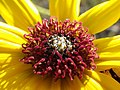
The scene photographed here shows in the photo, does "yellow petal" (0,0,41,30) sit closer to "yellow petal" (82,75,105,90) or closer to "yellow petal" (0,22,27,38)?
"yellow petal" (0,22,27,38)

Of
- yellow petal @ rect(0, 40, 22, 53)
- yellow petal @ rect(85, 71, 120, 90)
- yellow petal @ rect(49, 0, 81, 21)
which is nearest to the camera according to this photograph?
yellow petal @ rect(85, 71, 120, 90)

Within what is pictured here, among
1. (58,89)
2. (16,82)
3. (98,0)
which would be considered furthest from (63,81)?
(98,0)

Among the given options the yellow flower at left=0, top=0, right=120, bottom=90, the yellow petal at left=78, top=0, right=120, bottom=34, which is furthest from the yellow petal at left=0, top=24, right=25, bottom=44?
the yellow petal at left=78, top=0, right=120, bottom=34

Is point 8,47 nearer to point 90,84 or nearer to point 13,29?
point 13,29

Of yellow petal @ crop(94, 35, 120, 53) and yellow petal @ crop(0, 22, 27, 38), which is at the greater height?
yellow petal @ crop(0, 22, 27, 38)

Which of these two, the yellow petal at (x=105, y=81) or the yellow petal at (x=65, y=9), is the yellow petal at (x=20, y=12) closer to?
the yellow petal at (x=65, y=9)

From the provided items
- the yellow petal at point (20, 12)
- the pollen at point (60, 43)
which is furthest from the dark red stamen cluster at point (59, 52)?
the yellow petal at point (20, 12)

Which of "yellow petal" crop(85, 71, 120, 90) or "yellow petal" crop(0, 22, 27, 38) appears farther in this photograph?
"yellow petal" crop(0, 22, 27, 38)
